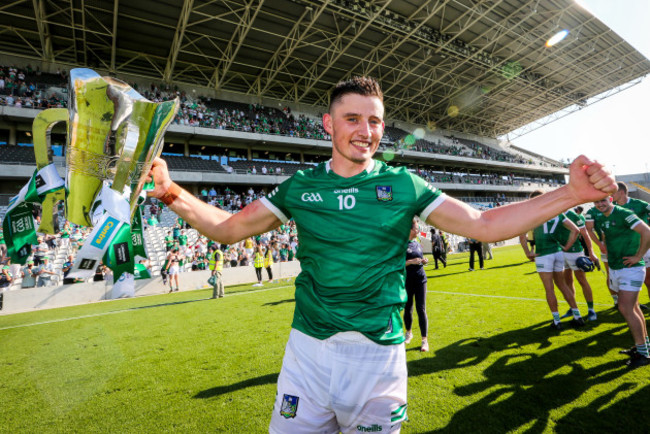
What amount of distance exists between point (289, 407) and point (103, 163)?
1.33m

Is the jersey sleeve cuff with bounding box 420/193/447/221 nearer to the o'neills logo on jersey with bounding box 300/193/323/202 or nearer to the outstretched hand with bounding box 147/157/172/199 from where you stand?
the o'neills logo on jersey with bounding box 300/193/323/202

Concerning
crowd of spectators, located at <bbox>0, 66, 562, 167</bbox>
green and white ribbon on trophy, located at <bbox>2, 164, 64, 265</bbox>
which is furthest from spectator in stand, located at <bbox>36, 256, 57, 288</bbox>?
green and white ribbon on trophy, located at <bbox>2, 164, 64, 265</bbox>

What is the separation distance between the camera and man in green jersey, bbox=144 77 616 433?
1.38 meters

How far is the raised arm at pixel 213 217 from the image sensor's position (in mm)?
1706

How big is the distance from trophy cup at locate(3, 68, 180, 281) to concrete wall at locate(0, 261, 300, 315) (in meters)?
13.9

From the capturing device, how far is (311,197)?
1.68 meters

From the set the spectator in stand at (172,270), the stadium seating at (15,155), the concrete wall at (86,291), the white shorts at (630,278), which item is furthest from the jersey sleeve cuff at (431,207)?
the stadium seating at (15,155)

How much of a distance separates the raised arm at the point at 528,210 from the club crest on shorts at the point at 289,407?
1.02m

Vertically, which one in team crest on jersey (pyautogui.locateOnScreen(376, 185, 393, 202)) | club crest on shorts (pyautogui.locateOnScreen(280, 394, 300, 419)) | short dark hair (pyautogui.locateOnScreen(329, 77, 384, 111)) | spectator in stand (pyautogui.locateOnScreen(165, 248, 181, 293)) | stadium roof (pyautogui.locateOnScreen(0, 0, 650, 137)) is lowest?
spectator in stand (pyautogui.locateOnScreen(165, 248, 181, 293))

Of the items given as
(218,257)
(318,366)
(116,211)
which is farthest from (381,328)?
(218,257)

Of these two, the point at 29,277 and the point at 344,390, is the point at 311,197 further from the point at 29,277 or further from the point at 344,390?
the point at 29,277

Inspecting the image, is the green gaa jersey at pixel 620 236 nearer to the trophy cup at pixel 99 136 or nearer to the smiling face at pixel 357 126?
the smiling face at pixel 357 126

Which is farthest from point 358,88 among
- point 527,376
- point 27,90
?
point 27,90

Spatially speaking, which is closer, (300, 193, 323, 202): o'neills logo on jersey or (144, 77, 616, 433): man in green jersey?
(144, 77, 616, 433): man in green jersey
